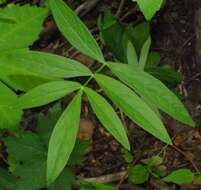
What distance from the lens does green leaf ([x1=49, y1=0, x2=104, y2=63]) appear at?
1.38 m

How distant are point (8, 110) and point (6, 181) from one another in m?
0.41

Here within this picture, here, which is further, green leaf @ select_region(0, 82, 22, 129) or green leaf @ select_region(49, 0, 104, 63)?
green leaf @ select_region(0, 82, 22, 129)

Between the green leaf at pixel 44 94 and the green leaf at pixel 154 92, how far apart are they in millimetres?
171

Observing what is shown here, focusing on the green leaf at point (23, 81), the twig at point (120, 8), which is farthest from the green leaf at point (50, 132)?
the twig at point (120, 8)

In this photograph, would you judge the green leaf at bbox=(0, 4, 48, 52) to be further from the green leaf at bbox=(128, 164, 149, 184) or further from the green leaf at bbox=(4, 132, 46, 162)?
the green leaf at bbox=(128, 164, 149, 184)

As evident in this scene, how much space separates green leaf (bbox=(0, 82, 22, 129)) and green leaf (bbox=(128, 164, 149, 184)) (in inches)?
25.4

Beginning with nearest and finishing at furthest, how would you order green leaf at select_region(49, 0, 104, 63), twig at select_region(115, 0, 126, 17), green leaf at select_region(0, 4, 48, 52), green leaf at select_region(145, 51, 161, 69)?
1. green leaf at select_region(49, 0, 104, 63)
2. green leaf at select_region(0, 4, 48, 52)
3. green leaf at select_region(145, 51, 161, 69)
4. twig at select_region(115, 0, 126, 17)

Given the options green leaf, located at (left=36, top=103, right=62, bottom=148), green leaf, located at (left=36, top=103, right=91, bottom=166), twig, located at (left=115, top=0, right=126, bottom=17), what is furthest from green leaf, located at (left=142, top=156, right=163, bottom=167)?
twig, located at (left=115, top=0, right=126, bottom=17)

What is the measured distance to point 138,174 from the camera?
2.00 m

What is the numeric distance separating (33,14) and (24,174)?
602mm

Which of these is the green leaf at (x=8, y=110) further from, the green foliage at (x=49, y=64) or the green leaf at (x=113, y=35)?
Answer: the green leaf at (x=113, y=35)

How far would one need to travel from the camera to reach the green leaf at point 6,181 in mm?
1841

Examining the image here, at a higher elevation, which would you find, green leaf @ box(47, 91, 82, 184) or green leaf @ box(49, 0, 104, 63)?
green leaf @ box(49, 0, 104, 63)

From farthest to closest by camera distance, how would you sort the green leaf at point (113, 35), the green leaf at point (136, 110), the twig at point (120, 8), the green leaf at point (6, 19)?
the twig at point (120, 8), the green leaf at point (113, 35), the green leaf at point (6, 19), the green leaf at point (136, 110)
